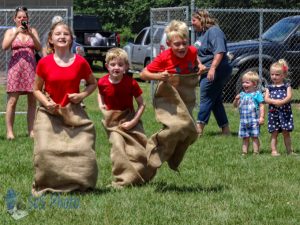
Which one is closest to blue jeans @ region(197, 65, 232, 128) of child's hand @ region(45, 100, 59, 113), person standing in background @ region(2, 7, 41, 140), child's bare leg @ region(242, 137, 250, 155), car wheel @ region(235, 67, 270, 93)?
child's bare leg @ region(242, 137, 250, 155)

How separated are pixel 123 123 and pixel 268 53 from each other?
970cm

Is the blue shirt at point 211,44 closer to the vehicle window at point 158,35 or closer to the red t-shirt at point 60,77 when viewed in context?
the red t-shirt at point 60,77

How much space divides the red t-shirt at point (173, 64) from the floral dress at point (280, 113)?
9.69 ft

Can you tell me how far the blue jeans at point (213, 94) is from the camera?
11938 millimetres

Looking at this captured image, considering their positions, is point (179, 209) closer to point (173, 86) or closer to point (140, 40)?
point (173, 86)

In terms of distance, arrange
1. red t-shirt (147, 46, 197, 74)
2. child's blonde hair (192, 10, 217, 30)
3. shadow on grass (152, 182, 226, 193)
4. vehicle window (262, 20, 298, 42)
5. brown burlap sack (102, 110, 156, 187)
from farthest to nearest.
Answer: vehicle window (262, 20, 298, 42), child's blonde hair (192, 10, 217, 30), brown burlap sack (102, 110, 156, 187), shadow on grass (152, 182, 226, 193), red t-shirt (147, 46, 197, 74)

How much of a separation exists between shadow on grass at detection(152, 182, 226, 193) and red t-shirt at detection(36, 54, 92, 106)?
4.11ft

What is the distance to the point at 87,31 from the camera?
31859 millimetres

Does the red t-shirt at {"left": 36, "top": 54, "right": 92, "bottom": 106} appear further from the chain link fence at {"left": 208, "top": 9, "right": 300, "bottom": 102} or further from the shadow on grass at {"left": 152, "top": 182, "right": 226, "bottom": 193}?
the chain link fence at {"left": 208, "top": 9, "right": 300, "bottom": 102}

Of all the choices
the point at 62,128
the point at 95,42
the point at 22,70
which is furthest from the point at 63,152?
the point at 95,42

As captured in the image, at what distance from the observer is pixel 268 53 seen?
1703 centimetres

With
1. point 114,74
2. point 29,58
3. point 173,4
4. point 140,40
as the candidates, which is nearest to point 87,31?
point 140,40

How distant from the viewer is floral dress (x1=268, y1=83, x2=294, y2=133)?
10.2m

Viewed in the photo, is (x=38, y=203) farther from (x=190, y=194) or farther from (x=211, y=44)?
(x=211, y=44)
